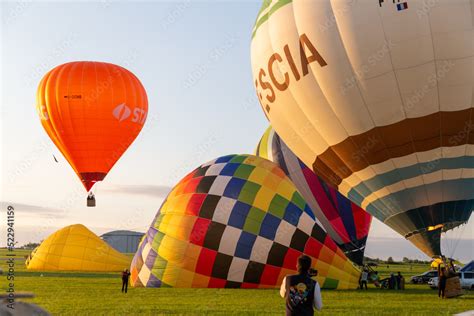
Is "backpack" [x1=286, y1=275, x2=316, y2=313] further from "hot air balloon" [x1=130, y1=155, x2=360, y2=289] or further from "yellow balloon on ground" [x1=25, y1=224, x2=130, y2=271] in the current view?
"yellow balloon on ground" [x1=25, y1=224, x2=130, y2=271]

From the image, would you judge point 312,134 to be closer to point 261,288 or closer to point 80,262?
point 261,288

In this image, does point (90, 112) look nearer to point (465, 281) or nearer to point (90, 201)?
point (90, 201)

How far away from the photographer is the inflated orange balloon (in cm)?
2667

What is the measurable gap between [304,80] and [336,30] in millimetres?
1363

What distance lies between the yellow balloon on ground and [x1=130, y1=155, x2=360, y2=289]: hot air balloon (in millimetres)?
17490

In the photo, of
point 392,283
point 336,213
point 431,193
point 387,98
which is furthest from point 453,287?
point 336,213

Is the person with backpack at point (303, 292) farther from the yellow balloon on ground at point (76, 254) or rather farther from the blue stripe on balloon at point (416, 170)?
the yellow balloon on ground at point (76, 254)

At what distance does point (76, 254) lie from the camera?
36.8 metres

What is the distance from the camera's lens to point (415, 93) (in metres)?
14.6

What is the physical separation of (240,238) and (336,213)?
636cm

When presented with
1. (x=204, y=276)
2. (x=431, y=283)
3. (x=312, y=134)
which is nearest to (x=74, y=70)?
(x=204, y=276)

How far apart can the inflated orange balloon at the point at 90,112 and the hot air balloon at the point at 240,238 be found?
7888 mm

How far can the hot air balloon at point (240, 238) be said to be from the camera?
61.4 ft

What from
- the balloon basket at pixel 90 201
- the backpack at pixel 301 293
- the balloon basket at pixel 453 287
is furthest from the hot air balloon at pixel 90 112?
the backpack at pixel 301 293
